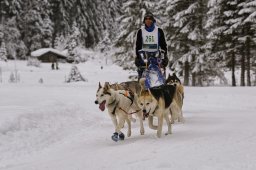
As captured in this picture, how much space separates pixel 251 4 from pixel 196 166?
18.9 metres

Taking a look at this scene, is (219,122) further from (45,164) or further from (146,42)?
(45,164)

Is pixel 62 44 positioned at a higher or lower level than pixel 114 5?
lower

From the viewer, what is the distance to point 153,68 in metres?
9.83

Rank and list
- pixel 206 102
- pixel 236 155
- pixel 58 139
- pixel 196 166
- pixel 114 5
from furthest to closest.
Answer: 1. pixel 114 5
2. pixel 206 102
3. pixel 58 139
4. pixel 236 155
5. pixel 196 166

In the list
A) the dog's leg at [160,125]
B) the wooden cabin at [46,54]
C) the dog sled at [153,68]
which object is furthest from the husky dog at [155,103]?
the wooden cabin at [46,54]

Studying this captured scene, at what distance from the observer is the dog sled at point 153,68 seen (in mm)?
9719

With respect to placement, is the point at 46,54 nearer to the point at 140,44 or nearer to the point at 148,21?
the point at 140,44

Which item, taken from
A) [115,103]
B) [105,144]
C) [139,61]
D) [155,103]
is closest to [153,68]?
[139,61]

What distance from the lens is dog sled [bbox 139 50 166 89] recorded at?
9719mm

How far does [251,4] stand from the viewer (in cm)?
2212

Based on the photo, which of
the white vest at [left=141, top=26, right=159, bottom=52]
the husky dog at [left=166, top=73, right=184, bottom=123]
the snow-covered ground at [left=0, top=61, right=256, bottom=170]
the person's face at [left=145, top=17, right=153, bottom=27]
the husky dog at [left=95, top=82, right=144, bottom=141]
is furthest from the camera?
the white vest at [left=141, top=26, right=159, bottom=52]

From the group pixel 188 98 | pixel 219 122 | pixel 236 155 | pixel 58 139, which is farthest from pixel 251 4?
pixel 236 155

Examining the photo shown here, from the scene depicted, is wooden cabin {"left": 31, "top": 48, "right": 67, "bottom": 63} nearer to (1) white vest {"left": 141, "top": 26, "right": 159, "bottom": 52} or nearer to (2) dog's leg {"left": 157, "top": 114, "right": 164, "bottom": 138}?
(1) white vest {"left": 141, "top": 26, "right": 159, "bottom": 52}

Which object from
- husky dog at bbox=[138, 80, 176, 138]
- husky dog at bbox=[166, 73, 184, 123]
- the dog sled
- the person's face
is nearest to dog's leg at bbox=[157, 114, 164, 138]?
husky dog at bbox=[138, 80, 176, 138]
